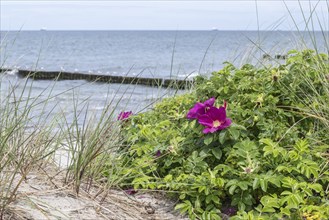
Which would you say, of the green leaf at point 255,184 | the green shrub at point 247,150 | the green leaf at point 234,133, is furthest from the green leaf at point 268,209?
the green leaf at point 234,133

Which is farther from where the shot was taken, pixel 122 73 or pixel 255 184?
pixel 122 73

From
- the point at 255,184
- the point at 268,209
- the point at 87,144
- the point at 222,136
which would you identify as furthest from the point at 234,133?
the point at 87,144

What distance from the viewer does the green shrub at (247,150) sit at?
102 inches

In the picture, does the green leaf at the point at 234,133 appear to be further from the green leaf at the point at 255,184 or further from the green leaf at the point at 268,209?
the green leaf at the point at 268,209

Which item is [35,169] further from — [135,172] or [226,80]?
[226,80]

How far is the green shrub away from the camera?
8.50 feet

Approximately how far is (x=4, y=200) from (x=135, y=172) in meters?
0.89

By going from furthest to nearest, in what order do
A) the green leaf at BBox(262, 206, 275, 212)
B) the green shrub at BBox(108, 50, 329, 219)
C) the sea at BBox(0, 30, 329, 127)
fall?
the sea at BBox(0, 30, 329, 127) < the green shrub at BBox(108, 50, 329, 219) < the green leaf at BBox(262, 206, 275, 212)

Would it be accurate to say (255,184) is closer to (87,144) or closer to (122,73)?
(87,144)

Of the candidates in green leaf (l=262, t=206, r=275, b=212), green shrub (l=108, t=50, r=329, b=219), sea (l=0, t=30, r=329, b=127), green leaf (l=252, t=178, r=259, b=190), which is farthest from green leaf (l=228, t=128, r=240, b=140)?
sea (l=0, t=30, r=329, b=127)

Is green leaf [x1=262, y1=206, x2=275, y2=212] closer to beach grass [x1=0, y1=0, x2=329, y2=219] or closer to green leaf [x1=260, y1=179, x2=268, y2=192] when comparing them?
green leaf [x1=260, y1=179, x2=268, y2=192]

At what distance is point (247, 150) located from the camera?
107 inches

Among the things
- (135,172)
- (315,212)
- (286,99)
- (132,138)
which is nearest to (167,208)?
(135,172)

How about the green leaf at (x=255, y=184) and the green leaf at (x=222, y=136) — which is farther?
the green leaf at (x=222, y=136)
